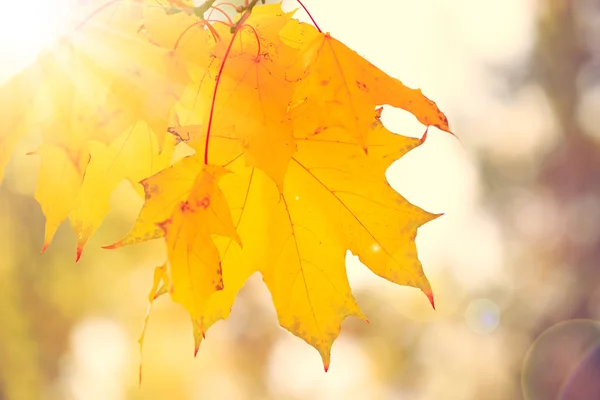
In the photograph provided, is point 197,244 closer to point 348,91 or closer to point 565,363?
point 348,91

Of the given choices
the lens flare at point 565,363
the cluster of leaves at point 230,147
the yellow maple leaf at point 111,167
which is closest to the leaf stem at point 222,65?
the cluster of leaves at point 230,147

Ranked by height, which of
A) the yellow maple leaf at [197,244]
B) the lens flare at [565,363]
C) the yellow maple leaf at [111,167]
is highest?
the yellow maple leaf at [197,244]

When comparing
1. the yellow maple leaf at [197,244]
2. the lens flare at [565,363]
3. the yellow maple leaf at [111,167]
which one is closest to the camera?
the yellow maple leaf at [197,244]

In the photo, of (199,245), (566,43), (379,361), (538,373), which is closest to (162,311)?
(379,361)

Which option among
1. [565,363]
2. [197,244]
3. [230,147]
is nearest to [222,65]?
[230,147]

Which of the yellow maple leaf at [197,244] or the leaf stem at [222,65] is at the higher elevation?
the leaf stem at [222,65]

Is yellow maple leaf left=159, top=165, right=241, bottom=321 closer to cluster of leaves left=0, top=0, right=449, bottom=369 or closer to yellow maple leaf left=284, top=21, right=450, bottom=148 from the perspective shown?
cluster of leaves left=0, top=0, right=449, bottom=369

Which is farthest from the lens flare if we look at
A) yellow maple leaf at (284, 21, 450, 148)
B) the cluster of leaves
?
yellow maple leaf at (284, 21, 450, 148)

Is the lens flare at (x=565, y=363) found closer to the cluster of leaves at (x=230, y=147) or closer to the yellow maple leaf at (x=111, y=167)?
the cluster of leaves at (x=230, y=147)
